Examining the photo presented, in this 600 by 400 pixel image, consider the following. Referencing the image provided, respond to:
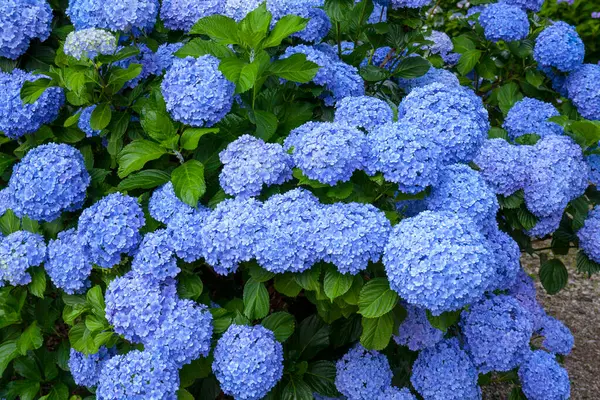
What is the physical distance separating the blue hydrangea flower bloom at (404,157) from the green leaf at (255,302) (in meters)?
0.57

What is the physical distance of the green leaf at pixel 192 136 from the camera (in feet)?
7.23

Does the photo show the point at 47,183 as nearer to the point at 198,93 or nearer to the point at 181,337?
the point at 198,93

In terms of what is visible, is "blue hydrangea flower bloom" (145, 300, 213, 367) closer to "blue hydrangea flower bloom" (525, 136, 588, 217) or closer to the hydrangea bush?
the hydrangea bush

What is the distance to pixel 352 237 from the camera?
76.2 inches

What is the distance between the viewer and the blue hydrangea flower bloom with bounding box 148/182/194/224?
7.33ft

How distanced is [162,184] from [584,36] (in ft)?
20.9


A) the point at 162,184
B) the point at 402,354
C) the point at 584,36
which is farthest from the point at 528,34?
the point at 584,36

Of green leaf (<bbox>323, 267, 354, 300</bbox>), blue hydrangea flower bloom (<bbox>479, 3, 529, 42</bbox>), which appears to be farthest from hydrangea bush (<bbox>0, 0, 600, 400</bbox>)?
blue hydrangea flower bloom (<bbox>479, 3, 529, 42</bbox>)

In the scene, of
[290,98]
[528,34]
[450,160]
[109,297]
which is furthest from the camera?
[528,34]

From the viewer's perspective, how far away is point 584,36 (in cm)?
721

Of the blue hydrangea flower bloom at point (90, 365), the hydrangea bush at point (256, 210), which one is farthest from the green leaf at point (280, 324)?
the blue hydrangea flower bloom at point (90, 365)

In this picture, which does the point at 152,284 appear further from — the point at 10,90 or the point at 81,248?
the point at 10,90

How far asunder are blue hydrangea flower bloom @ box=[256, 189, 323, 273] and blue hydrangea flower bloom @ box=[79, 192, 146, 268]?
1.64 ft

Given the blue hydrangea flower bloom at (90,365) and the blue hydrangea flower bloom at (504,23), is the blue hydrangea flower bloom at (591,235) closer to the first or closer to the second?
the blue hydrangea flower bloom at (504,23)
